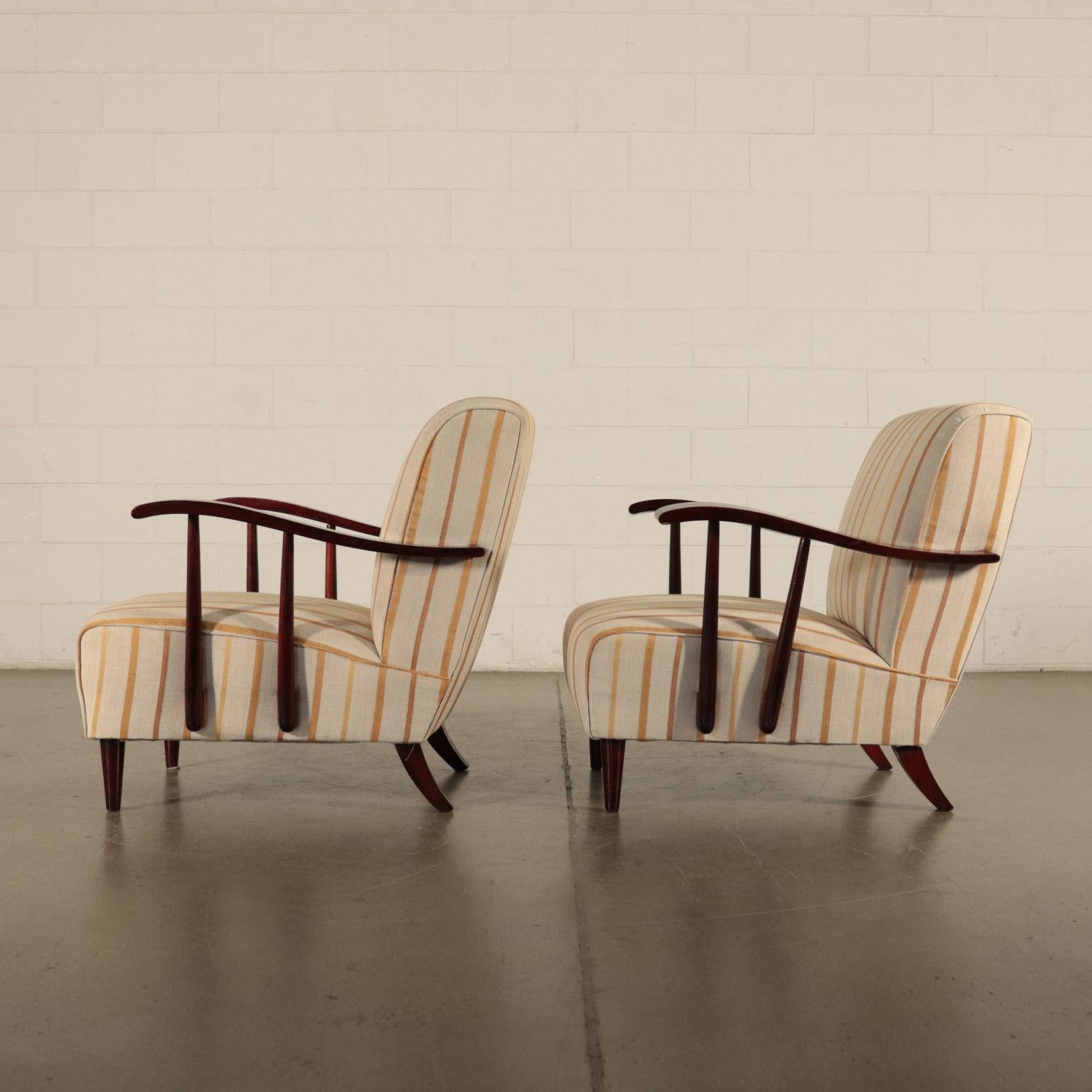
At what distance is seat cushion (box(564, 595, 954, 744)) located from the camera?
219 cm

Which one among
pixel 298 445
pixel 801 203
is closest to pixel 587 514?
pixel 298 445

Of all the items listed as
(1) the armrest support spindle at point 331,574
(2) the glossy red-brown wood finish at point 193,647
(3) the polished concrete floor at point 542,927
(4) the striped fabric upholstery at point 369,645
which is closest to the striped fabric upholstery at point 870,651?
(3) the polished concrete floor at point 542,927

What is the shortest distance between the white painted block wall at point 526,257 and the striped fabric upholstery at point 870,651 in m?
2.00

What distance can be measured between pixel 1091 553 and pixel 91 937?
400 cm

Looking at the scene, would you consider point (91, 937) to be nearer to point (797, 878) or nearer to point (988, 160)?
point (797, 878)

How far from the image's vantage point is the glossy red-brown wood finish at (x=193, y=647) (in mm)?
2055

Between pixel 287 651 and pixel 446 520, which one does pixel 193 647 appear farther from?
pixel 446 520

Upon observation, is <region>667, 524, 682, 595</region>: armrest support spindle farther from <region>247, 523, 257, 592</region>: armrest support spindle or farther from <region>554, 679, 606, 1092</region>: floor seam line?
<region>247, 523, 257, 592</region>: armrest support spindle

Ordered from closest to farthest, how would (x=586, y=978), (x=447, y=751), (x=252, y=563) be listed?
(x=586, y=978) < (x=447, y=751) < (x=252, y=563)

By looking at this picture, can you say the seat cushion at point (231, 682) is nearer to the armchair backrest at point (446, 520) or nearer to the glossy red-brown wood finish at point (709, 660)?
the armchair backrest at point (446, 520)

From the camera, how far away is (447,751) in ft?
8.68

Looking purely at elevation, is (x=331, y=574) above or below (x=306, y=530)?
below

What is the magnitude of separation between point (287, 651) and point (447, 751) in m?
0.67

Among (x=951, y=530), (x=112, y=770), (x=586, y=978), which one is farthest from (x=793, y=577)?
(x=112, y=770)
